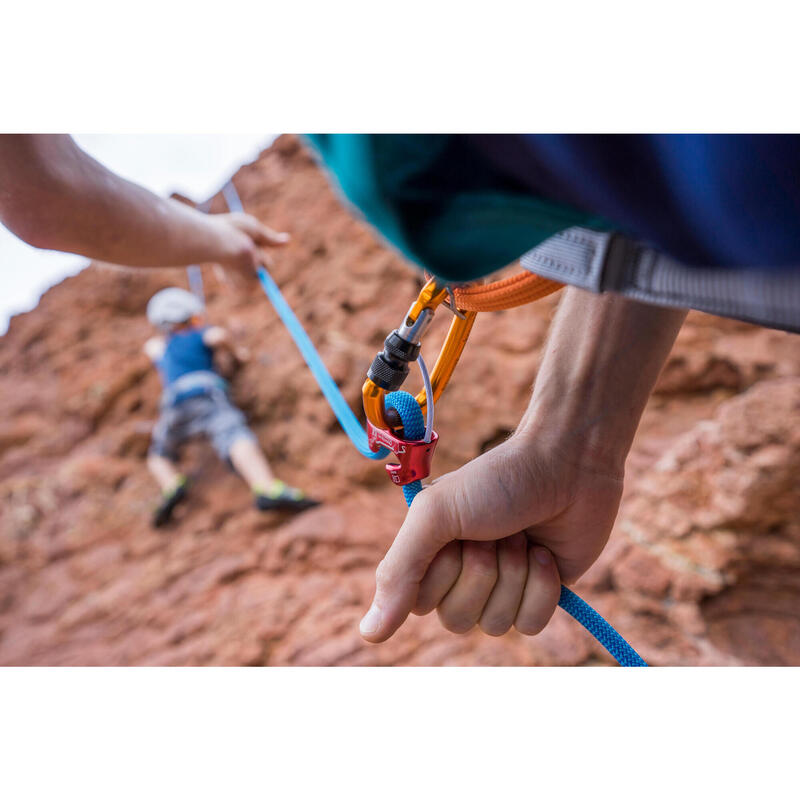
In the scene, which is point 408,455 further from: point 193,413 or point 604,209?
point 193,413

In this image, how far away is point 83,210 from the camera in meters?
0.48

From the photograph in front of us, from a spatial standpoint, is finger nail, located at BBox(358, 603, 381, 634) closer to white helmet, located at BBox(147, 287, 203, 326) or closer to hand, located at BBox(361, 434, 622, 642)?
hand, located at BBox(361, 434, 622, 642)

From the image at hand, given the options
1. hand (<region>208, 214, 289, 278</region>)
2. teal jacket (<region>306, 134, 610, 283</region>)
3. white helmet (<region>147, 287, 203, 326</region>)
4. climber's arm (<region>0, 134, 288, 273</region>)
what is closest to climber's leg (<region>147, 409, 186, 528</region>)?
white helmet (<region>147, 287, 203, 326</region>)

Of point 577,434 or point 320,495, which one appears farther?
point 320,495

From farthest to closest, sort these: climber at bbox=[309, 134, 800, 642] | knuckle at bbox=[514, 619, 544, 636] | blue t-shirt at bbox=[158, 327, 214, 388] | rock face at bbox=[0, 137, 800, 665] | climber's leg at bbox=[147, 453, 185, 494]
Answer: blue t-shirt at bbox=[158, 327, 214, 388] → climber's leg at bbox=[147, 453, 185, 494] → rock face at bbox=[0, 137, 800, 665] → knuckle at bbox=[514, 619, 544, 636] → climber at bbox=[309, 134, 800, 642]

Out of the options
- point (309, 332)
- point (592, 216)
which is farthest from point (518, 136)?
point (309, 332)

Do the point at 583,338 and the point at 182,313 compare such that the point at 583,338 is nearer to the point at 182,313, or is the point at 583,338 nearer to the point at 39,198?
the point at 39,198

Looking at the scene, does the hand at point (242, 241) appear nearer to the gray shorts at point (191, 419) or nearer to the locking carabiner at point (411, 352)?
the locking carabiner at point (411, 352)

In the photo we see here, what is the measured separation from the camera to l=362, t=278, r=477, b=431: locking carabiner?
40cm

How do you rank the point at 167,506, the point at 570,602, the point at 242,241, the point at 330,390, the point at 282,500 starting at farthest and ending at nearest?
the point at 167,506 → the point at 282,500 → the point at 242,241 → the point at 330,390 → the point at 570,602

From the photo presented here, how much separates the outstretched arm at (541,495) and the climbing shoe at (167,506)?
1.74m

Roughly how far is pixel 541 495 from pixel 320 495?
Answer: 1.45 metres

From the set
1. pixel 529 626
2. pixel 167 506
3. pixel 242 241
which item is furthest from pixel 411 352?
pixel 167 506

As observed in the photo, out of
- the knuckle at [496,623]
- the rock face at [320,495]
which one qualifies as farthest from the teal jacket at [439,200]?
the rock face at [320,495]
